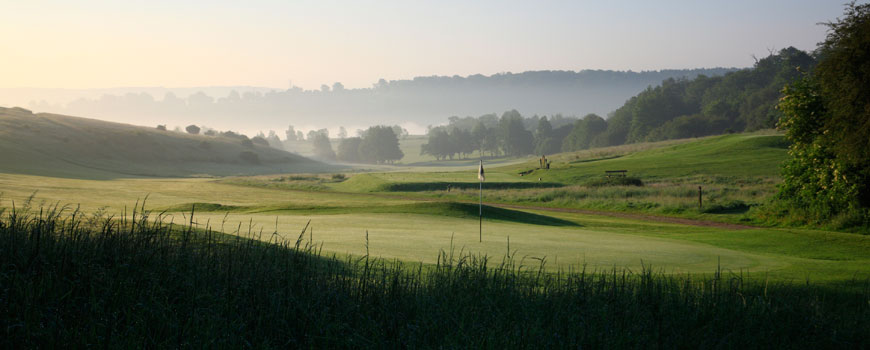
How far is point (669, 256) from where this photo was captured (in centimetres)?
1446

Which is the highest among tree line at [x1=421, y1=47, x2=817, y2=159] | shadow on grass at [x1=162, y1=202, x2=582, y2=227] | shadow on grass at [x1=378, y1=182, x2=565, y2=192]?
tree line at [x1=421, y1=47, x2=817, y2=159]

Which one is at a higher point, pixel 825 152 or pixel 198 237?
pixel 825 152

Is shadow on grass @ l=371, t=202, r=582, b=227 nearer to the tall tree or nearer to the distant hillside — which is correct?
the tall tree

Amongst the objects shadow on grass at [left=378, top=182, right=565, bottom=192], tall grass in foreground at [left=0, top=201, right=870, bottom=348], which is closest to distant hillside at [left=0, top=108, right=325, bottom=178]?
shadow on grass at [left=378, top=182, right=565, bottom=192]

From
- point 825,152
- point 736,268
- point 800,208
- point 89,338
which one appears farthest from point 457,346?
point 800,208

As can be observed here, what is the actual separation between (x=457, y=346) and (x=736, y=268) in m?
9.03

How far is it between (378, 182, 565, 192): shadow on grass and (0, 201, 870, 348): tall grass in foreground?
165 ft

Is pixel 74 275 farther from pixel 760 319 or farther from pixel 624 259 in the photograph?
pixel 624 259

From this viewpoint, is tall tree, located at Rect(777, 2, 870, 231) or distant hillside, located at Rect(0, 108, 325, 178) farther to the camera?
distant hillside, located at Rect(0, 108, 325, 178)

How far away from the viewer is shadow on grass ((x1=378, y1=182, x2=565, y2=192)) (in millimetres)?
60438

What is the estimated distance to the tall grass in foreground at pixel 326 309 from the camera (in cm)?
665

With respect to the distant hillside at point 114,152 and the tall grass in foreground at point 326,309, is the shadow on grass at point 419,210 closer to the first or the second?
the tall grass in foreground at point 326,309

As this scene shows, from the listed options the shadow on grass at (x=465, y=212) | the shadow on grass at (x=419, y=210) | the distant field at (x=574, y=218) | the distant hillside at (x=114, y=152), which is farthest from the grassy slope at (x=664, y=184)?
the distant hillside at (x=114, y=152)

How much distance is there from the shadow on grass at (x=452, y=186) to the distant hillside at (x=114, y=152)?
132 ft
